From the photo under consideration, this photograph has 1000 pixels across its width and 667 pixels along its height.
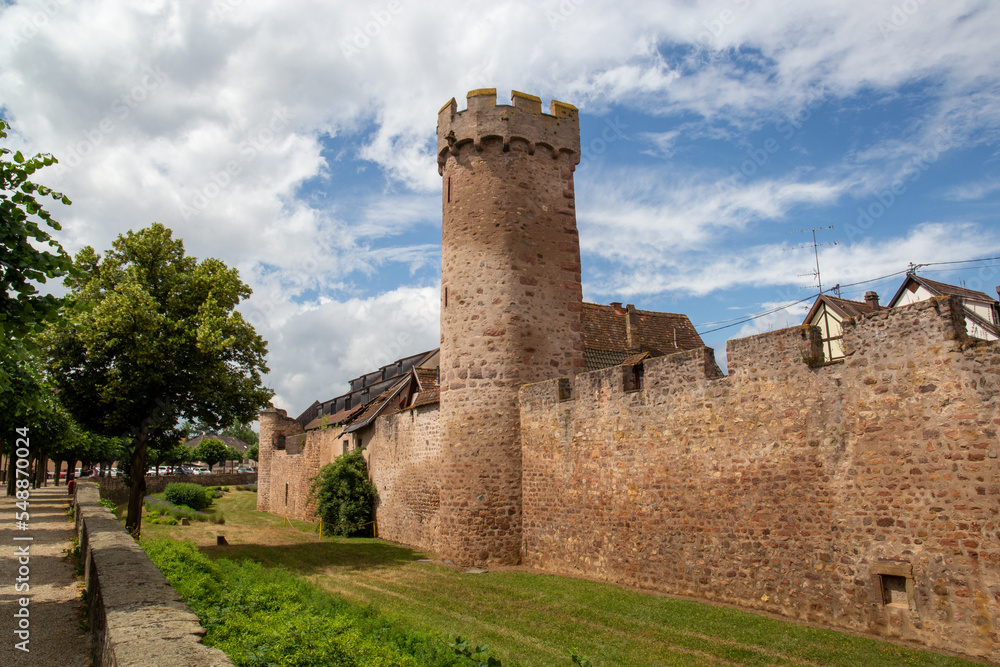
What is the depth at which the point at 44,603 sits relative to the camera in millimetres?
8047

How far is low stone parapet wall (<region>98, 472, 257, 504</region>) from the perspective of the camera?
3812 centimetres

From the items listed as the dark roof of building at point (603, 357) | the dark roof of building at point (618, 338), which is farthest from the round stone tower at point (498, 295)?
the dark roof of building at point (618, 338)

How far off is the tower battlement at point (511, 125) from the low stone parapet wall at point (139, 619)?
1143 centimetres

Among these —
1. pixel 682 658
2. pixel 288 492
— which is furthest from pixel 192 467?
pixel 682 658

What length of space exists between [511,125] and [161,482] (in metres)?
49.7

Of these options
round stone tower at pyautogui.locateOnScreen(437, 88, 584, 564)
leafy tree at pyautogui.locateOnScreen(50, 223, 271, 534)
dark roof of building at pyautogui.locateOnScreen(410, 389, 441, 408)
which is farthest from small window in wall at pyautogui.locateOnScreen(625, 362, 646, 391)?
leafy tree at pyautogui.locateOnScreen(50, 223, 271, 534)

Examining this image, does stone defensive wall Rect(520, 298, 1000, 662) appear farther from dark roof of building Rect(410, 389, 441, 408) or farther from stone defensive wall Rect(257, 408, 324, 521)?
stone defensive wall Rect(257, 408, 324, 521)

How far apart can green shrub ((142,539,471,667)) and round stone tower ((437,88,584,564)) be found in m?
6.37

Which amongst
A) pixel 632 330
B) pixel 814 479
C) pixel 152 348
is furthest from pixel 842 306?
pixel 152 348

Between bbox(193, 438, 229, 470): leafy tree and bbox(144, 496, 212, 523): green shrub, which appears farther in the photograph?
bbox(193, 438, 229, 470): leafy tree

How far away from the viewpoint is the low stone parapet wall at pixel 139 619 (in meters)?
3.84

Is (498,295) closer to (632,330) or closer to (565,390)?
(565,390)

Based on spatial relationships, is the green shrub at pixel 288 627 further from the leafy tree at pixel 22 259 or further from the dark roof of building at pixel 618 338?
the dark roof of building at pixel 618 338

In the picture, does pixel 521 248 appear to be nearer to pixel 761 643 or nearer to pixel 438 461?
pixel 438 461
